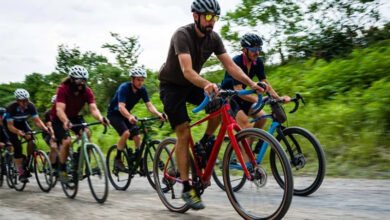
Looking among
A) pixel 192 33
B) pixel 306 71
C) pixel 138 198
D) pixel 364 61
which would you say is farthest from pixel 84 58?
pixel 192 33

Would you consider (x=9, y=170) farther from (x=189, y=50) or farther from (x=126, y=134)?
(x=189, y=50)

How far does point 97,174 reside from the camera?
6551 millimetres

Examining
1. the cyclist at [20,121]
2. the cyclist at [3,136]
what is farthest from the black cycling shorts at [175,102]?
the cyclist at [3,136]

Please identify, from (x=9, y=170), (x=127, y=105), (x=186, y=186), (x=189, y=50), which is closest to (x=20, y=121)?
(x=9, y=170)

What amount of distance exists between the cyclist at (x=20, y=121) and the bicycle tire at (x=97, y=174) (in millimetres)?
2862

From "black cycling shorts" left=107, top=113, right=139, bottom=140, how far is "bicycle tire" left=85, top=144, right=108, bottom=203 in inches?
45.5

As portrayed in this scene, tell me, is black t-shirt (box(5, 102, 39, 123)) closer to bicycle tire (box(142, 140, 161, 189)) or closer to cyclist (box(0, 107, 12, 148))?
cyclist (box(0, 107, 12, 148))

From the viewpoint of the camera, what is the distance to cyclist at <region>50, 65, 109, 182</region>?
23.2ft

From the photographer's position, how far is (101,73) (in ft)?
67.5

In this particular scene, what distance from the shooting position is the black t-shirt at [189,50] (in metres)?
4.37

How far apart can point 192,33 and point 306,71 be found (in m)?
8.35

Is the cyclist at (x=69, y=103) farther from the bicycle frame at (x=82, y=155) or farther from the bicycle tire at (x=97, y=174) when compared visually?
the bicycle tire at (x=97, y=174)

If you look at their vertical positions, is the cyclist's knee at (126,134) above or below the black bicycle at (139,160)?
above

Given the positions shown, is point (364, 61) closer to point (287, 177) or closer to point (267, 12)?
point (267, 12)
